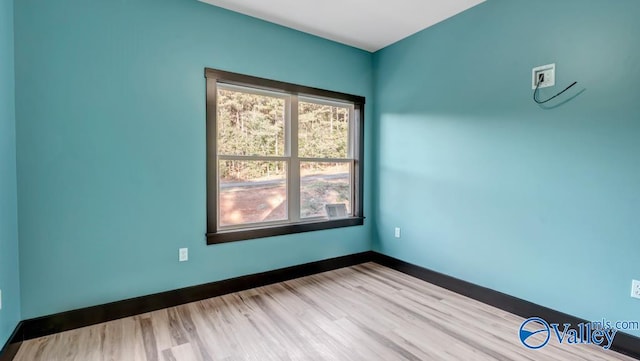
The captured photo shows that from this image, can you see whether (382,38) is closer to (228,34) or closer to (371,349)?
(228,34)

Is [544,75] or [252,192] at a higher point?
[544,75]

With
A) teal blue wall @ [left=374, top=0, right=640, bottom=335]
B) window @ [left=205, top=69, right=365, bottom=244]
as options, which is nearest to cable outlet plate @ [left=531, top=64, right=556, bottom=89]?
teal blue wall @ [left=374, top=0, right=640, bottom=335]

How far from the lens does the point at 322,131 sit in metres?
3.59

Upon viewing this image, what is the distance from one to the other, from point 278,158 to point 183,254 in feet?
4.28

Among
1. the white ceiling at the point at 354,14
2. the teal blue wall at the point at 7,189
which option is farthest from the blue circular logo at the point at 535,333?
the teal blue wall at the point at 7,189

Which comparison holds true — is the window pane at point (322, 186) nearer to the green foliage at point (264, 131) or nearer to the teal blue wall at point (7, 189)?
the green foliage at point (264, 131)

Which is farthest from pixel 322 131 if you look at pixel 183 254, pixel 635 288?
pixel 635 288

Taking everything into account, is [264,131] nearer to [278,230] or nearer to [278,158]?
[278,158]

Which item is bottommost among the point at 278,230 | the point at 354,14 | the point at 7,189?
the point at 278,230

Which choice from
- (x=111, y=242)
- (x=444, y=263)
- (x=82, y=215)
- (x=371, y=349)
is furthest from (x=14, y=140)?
(x=444, y=263)

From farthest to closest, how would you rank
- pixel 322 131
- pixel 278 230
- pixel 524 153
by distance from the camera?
pixel 322 131 → pixel 278 230 → pixel 524 153

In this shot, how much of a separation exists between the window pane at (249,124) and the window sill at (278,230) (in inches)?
30.7

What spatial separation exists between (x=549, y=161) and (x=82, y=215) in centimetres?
359

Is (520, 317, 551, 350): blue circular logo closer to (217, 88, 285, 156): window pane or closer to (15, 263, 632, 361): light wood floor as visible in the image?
(15, 263, 632, 361): light wood floor
